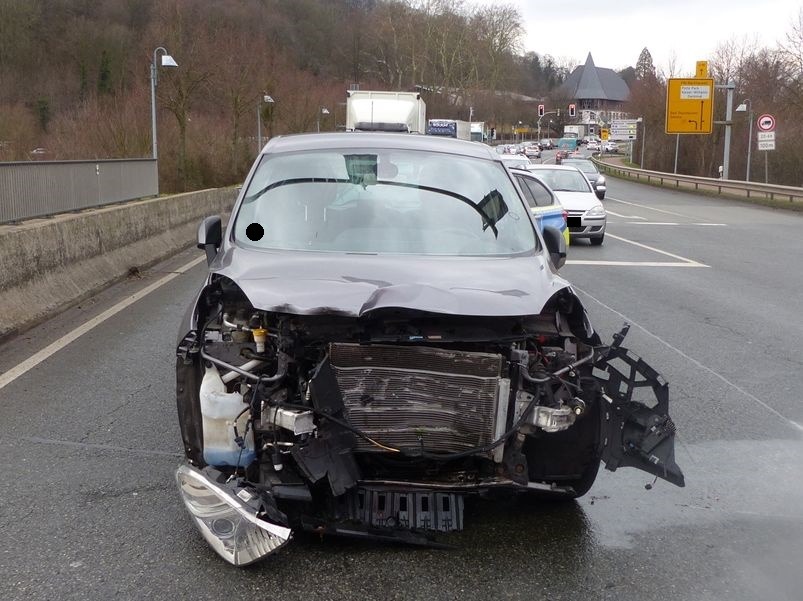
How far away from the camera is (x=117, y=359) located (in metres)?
7.03

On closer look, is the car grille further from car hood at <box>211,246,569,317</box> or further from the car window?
the car window

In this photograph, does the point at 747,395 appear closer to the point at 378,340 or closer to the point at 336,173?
the point at 336,173

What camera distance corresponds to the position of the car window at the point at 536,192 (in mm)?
11883

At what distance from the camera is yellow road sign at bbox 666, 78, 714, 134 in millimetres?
42531

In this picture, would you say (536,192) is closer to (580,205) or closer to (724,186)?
(580,205)

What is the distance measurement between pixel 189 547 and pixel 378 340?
1.27 meters

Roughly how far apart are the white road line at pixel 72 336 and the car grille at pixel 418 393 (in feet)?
12.4

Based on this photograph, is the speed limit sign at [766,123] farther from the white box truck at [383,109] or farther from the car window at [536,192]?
the car window at [536,192]

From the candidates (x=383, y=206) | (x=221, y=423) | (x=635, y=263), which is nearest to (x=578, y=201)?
(x=635, y=263)

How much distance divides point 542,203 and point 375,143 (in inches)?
283

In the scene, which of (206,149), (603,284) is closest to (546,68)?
(206,149)

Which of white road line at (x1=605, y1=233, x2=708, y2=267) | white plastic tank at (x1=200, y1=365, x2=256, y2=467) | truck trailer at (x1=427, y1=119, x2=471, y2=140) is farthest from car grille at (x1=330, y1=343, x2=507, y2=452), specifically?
truck trailer at (x1=427, y1=119, x2=471, y2=140)

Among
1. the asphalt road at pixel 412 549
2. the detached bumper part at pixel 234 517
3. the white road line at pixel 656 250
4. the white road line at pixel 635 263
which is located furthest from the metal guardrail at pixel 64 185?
the white road line at pixel 656 250

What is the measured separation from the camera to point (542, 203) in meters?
12.3
